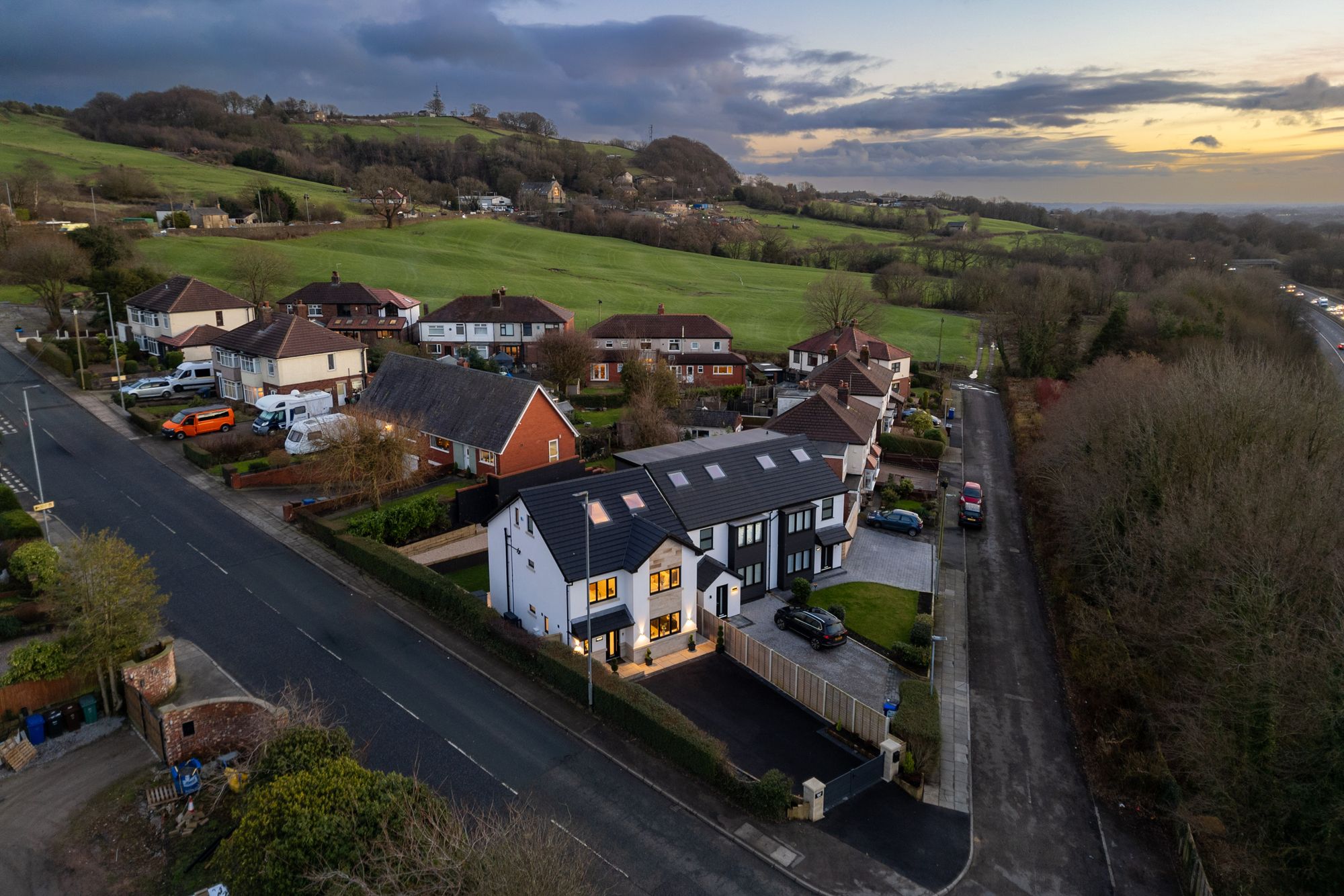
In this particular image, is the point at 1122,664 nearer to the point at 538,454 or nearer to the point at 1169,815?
the point at 1169,815

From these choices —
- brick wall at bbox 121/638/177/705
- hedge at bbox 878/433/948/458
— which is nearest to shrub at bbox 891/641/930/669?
brick wall at bbox 121/638/177/705

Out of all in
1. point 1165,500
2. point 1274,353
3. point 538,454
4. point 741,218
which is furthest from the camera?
point 741,218

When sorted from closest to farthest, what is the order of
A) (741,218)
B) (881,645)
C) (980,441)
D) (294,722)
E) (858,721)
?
(294,722)
(858,721)
(881,645)
(980,441)
(741,218)

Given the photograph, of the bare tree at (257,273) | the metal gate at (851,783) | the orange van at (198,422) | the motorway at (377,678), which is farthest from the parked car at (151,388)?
the metal gate at (851,783)

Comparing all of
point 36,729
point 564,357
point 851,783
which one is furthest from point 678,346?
point 36,729

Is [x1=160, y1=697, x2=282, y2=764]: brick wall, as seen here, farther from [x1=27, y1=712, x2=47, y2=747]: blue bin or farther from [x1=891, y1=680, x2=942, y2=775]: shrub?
[x1=891, y1=680, x2=942, y2=775]: shrub

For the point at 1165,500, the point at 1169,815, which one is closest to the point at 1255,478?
the point at 1165,500

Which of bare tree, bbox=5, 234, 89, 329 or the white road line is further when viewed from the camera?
bare tree, bbox=5, 234, 89, 329
